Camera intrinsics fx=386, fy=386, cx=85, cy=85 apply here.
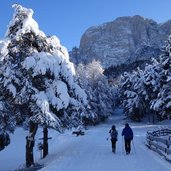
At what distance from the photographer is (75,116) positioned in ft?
81.3

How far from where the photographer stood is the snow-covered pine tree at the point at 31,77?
69.5ft

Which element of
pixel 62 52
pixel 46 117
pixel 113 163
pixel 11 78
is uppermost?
pixel 62 52

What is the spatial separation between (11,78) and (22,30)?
274 centimetres

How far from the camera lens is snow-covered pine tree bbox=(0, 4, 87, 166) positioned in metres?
21.2

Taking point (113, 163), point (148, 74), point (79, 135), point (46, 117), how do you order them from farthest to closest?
point (148, 74) < point (79, 135) < point (46, 117) < point (113, 163)

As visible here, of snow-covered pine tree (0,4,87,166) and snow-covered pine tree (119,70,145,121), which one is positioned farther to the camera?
snow-covered pine tree (119,70,145,121)

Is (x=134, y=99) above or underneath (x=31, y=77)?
above

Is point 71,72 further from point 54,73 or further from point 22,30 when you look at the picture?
point 22,30

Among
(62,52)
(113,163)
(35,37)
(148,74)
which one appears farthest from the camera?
(148,74)

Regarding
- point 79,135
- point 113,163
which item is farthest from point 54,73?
point 79,135

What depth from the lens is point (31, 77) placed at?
71.5 ft

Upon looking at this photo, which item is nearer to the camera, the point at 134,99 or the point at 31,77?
the point at 31,77

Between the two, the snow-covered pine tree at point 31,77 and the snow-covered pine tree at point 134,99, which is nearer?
the snow-covered pine tree at point 31,77

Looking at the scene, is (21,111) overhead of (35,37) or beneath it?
beneath
